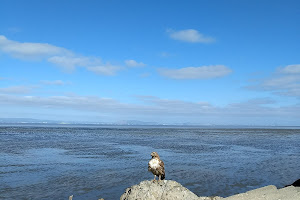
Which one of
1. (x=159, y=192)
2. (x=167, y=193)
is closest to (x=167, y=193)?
(x=167, y=193)

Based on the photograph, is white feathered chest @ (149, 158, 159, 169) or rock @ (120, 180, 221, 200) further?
white feathered chest @ (149, 158, 159, 169)

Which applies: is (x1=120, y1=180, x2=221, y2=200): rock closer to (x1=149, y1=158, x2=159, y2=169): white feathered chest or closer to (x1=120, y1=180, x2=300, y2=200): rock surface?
(x1=120, y1=180, x2=300, y2=200): rock surface

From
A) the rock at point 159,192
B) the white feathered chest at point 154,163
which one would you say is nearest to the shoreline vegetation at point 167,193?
the rock at point 159,192

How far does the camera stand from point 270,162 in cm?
2578

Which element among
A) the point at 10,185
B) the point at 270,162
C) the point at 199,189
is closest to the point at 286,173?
the point at 270,162

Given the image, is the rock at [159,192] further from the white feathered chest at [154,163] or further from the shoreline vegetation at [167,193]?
the white feathered chest at [154,163]

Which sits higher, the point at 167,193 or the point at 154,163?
the point at 154,163

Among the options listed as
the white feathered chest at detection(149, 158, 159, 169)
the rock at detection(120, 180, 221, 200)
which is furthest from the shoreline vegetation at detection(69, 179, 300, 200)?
the white feathered chest at detection(149, 158, 159, 169)

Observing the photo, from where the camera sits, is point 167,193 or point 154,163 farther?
point 154,163

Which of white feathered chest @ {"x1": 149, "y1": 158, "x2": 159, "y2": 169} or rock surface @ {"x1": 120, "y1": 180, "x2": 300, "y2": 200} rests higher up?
white feathered chest @ {"x1": 149, "y1": 158, "x2": 159, "y2": 169}

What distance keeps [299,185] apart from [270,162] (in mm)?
15592

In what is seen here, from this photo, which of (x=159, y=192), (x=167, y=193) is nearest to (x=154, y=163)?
(x=159, y=192)

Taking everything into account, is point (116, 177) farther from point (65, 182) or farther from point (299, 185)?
point (299, 185)

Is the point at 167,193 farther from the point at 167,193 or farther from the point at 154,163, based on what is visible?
the point at 154,163
